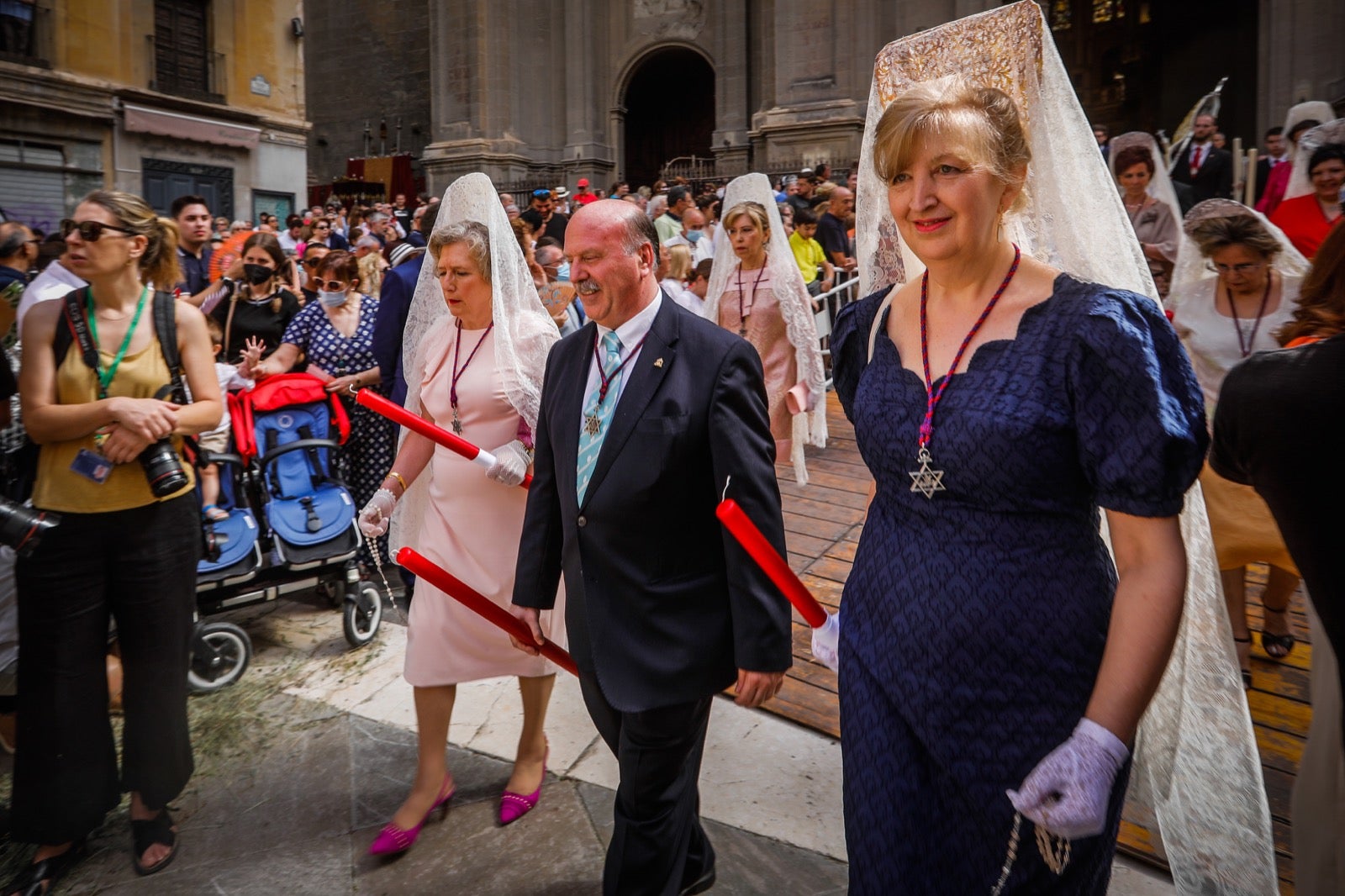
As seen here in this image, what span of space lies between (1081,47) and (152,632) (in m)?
24.8

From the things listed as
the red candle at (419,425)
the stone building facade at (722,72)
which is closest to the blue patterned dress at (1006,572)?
the red candle at (419,425)

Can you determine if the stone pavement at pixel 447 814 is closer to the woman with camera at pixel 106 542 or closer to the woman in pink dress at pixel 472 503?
the woman in pink dress at pixel 472 503

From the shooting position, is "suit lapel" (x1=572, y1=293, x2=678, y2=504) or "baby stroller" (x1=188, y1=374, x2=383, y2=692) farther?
"baby stroller" (x1=188, y1=374, x2=383, y2=692)

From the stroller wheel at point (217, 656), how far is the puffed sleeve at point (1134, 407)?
397 centimetres

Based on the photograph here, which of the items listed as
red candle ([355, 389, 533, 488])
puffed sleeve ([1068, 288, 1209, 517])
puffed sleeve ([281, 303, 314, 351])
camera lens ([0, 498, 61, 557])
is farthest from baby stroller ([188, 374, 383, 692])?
puffed sleeve ([1068, 288, 1209, 517])

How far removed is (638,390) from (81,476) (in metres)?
1.79

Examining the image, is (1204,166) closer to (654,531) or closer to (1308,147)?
(1308,147)

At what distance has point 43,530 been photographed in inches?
104

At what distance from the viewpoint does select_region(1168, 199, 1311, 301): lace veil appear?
12.6ft

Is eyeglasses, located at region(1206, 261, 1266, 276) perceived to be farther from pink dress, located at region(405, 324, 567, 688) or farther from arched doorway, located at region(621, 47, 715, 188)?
arched doorway, located at region(621, 47, 715, 188)

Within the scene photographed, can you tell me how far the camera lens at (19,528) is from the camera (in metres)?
2.53

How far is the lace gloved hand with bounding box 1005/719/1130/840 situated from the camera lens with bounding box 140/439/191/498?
249 cm

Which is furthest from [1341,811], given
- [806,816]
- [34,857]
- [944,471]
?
[34,857]

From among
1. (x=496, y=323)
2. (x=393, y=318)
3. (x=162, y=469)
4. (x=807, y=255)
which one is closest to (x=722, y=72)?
(x=807, y=255)
